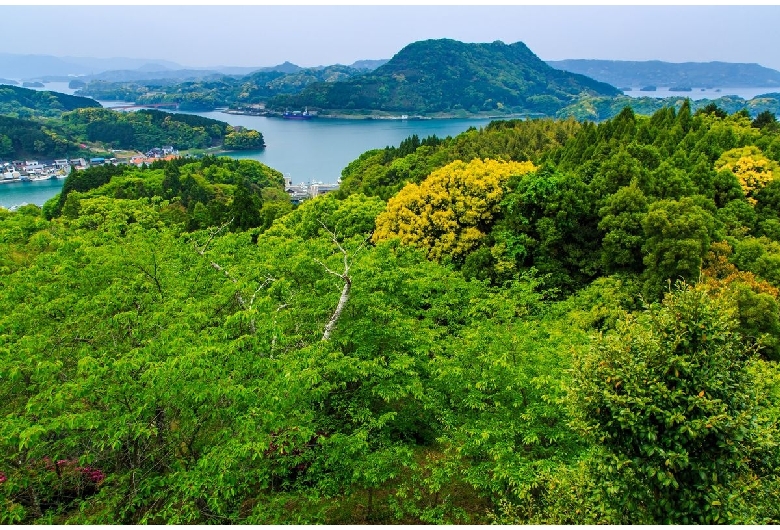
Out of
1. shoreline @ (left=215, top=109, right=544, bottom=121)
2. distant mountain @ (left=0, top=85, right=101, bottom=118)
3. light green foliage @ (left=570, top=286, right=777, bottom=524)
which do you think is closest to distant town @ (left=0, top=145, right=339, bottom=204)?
distant mountain @ (left=0, top=85, right=101, bottom=118)

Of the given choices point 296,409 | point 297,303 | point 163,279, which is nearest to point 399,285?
point 297,303

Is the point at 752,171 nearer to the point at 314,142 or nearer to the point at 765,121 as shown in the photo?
the point at 765,121

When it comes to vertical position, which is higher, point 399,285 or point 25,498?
point 399,285

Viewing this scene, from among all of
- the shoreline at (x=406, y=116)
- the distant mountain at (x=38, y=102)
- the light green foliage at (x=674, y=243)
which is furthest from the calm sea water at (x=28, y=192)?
the shoreline at (x=406, y=116)

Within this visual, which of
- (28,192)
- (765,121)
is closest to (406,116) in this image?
(28,192)

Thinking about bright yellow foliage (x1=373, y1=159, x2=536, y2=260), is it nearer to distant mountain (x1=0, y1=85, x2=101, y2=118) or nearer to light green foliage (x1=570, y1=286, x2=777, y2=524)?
light green foliage (x1=570, y1=286, x2=777, y2=524)

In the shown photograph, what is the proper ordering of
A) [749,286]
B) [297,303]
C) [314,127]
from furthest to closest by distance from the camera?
[314,127] → [749,286] → [297,303]

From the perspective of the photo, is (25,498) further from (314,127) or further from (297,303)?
(314,127)
